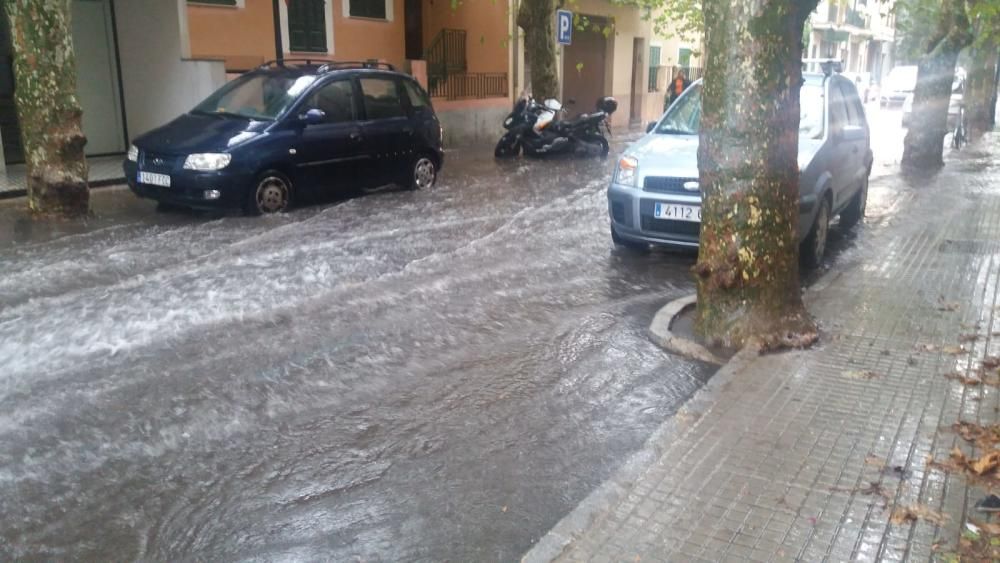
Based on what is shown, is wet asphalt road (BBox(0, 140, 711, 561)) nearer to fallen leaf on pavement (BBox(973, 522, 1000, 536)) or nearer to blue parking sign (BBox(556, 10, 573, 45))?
fallen leaf on pavement (BBox(973, 522, 1000, 536))

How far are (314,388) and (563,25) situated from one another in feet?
50.0

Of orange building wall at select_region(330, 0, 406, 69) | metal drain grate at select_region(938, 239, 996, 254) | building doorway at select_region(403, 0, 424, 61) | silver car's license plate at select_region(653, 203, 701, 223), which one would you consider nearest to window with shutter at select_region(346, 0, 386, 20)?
orange building wall at select_region(330, 0, 406, 69)

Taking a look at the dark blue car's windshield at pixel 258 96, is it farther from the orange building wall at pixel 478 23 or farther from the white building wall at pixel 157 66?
the orange building wall at pixel 478 23

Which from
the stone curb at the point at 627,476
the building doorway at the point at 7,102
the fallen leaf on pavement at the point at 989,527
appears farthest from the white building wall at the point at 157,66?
the fallen leaf on pavement at the point at 989,527

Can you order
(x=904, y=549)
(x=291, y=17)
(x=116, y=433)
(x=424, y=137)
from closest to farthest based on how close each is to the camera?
(x=904, y=549), (x=116, y=433), (x=424, y=137), (x=291, y=17)

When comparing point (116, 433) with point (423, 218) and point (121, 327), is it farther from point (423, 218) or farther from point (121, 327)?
point (423, 218)

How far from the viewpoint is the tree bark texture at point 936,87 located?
611 inches

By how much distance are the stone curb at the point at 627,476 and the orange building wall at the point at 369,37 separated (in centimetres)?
1504

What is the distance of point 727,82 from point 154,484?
13.6ft

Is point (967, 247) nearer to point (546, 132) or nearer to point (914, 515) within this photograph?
point (914, 515)

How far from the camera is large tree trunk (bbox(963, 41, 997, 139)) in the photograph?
2442 cm

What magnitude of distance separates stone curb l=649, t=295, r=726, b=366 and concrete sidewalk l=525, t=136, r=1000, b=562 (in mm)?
387

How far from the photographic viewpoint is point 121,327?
21.0ft

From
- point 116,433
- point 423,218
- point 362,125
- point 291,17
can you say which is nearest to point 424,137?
point 362,125
